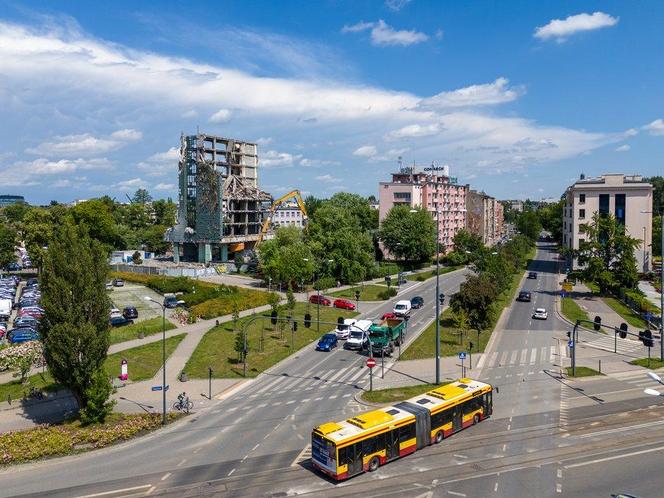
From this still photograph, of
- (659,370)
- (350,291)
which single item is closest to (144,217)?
(350,291)

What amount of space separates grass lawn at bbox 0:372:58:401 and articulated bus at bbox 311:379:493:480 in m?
24.1

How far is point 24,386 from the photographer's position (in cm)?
3834

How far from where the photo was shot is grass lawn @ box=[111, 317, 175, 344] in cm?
5097

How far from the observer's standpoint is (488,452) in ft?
86.0

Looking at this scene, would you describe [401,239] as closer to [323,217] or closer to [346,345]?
[323,217]

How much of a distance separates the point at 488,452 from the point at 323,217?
6414 centimetres

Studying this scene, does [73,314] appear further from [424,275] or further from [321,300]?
[424,275]

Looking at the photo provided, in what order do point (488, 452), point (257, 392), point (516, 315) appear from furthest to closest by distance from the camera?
1. point (516, 315)
2. point (257, 392)
3. point (488, 452)

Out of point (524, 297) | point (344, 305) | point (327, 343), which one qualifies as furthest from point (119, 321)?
point (524, 297)

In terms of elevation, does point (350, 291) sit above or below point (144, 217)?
below

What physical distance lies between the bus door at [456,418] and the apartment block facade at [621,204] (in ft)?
233

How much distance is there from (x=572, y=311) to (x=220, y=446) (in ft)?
168

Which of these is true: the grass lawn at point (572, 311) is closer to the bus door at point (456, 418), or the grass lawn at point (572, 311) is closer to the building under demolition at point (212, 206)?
the bus door at point (456, 418)

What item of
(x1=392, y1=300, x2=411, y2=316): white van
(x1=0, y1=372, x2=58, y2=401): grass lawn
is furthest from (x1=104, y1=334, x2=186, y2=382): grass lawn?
(x1=392, y1=300, x2=411, y2=316): white van
